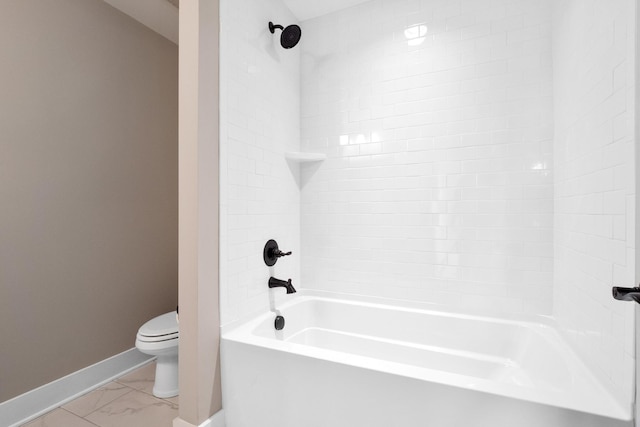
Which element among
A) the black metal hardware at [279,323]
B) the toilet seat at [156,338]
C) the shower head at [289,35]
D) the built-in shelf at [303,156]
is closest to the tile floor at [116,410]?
the toilet seat at [156,338]

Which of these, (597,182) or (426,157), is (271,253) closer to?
(426,157)

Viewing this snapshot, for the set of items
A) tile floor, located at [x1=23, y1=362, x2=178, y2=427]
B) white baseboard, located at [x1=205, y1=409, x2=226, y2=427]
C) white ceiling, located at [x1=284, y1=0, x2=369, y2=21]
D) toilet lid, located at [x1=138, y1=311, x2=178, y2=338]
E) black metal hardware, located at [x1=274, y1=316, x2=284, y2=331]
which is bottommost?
tile floor, located at [x1=23, y1=362, x2=178, y2=427]

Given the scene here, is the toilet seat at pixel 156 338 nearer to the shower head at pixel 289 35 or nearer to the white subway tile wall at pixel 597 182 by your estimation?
the shower head at pixel 289 35

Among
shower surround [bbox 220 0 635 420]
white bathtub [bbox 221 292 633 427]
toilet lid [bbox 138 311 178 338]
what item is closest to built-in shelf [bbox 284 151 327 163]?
shower surround [bbox 220 0 635 420]

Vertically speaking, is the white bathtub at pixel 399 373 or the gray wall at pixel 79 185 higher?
the gray wall at pixel 79 185

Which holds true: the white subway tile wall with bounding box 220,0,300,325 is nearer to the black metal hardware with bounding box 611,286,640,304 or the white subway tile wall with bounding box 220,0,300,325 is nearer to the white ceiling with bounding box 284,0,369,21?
the white ceiling with bounding box 284,0,369,21

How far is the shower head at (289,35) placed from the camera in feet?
6.12

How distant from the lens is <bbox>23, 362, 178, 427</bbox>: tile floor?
1685 millimetres

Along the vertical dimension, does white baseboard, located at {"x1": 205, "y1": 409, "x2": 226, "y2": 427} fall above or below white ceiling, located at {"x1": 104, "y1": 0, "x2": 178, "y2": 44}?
below

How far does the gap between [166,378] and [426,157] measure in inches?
87.7

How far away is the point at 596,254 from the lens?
1074 mm

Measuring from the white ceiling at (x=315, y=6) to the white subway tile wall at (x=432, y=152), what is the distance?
63 mm

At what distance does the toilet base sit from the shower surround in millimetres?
781

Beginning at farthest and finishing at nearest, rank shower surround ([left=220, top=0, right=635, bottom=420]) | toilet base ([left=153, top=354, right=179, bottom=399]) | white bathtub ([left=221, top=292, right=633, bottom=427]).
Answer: toilet base ([left=153, top=354, right=179, bottom=399]), shower surround ([left=220, top=0, right=635, bottom=420]), white bathtub ([left=221, top=292, right=633, bottom=427])
